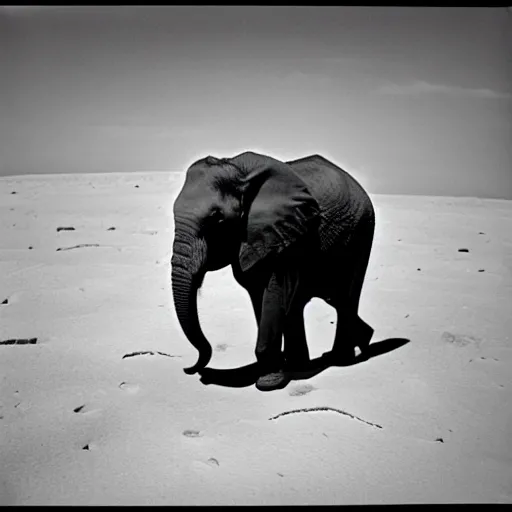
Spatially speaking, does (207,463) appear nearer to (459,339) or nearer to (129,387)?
(129,387)

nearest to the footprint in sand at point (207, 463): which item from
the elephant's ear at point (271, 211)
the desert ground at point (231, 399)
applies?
the desert ground at point (231, 399)

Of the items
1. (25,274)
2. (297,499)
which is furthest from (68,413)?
(25,274)

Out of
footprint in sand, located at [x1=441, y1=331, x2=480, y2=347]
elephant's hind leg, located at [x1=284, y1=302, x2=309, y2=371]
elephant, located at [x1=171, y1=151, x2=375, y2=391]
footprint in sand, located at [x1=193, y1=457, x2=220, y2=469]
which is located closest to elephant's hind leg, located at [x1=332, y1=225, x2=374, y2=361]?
elephant, located at [x1=171, y1=151, x2=375, y2=391]

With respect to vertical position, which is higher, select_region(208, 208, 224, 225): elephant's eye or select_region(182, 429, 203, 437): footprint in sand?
select_region(208, 208, 224, 225): elephant's eye

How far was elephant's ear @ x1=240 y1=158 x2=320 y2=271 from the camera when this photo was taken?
2541 mm

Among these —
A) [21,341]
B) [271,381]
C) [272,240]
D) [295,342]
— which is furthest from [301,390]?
[21,341]

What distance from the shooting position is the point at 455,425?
252cm

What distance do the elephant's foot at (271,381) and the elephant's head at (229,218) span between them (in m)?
0.28

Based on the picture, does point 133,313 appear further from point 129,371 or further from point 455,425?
point 455,425

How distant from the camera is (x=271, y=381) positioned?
2697 mm

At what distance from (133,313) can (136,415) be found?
52.5 inches

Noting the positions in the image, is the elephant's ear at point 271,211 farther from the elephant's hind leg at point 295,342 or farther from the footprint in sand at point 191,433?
the footprint in sand at point 191,433

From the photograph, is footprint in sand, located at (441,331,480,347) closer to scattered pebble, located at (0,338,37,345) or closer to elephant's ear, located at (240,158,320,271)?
elephant's ear, located at (240,158,320,271)

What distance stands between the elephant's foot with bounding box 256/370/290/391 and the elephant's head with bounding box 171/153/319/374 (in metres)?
0.28
